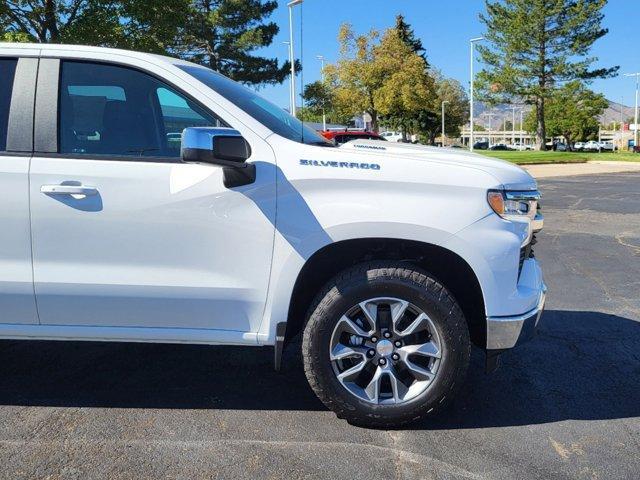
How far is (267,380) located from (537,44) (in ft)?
159

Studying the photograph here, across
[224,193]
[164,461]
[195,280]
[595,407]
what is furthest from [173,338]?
[595,407]

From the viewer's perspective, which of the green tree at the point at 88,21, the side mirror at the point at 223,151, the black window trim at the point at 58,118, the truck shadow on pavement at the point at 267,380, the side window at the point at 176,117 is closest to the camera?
the side mirror at the point at 223,151

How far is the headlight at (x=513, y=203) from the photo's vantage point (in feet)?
10.2

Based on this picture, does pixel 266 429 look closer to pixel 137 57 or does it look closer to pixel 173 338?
pixel 173 338

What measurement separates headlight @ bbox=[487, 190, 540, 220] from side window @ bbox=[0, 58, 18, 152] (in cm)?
254

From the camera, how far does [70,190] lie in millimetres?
3127

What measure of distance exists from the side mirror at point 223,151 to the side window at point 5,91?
1023mm

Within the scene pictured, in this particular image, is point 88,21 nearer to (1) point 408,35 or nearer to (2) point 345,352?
(2) point 345,352

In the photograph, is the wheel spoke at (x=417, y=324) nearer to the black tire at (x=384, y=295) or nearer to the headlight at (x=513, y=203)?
the black tire at (x=384, y=295)

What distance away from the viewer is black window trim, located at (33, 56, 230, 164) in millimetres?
3213

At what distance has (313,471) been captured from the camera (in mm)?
2926

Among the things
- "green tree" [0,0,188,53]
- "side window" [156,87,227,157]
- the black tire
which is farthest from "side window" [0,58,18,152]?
"green tree" [0,0,188,53]

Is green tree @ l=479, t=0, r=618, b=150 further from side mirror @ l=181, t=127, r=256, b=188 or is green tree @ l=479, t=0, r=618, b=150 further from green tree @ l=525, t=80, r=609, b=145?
side mirror @ l=181, t=127, r=256, b=188

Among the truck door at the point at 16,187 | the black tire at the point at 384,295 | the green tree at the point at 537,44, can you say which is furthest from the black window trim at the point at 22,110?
the green tree at the point at 537,44
